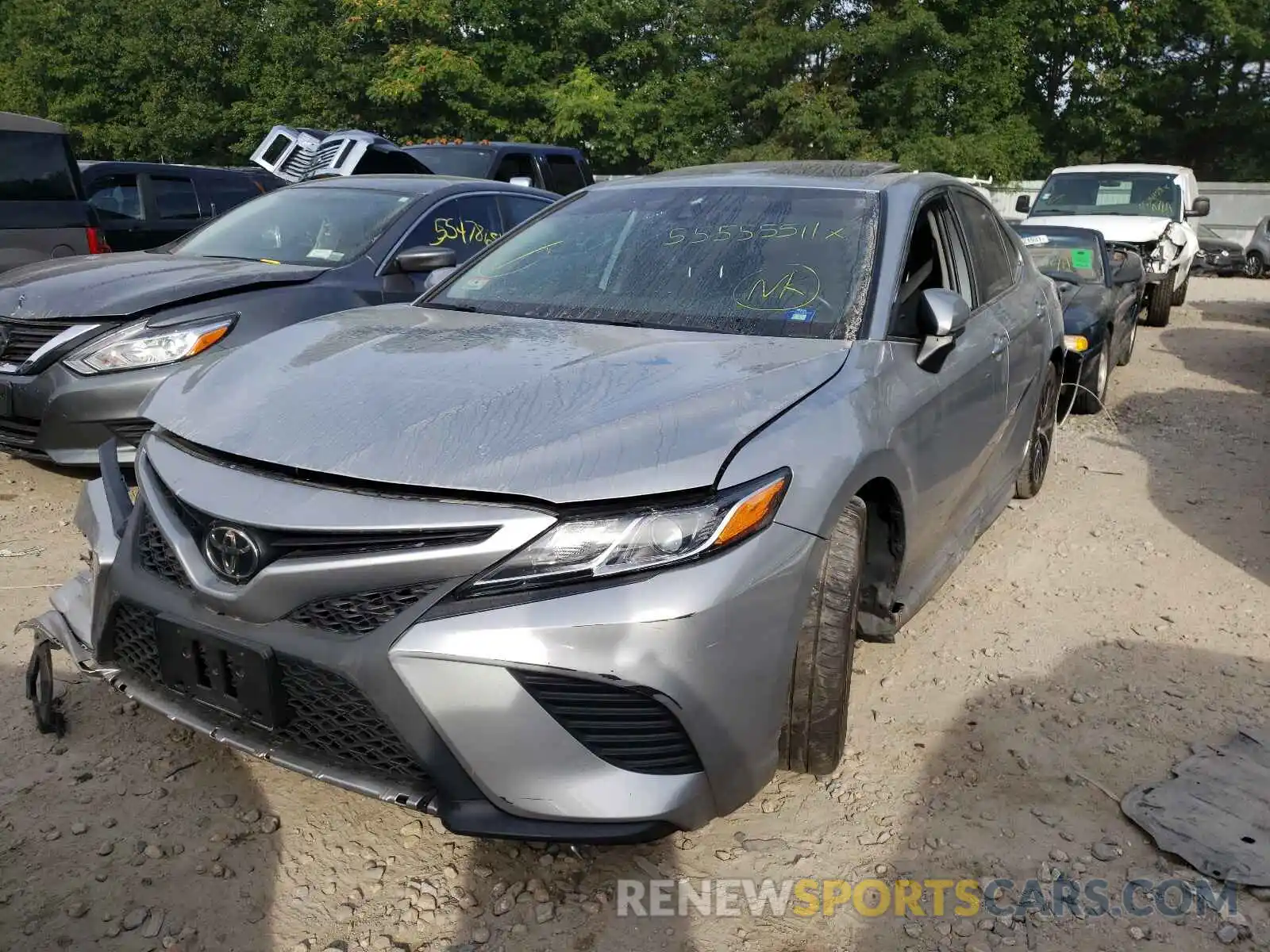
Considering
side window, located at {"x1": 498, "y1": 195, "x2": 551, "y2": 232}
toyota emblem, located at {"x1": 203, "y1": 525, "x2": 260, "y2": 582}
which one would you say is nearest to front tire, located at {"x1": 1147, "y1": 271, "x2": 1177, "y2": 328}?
side window, located at {"x1": 498, "y1": 195, "x2": 551, "y2": 232}

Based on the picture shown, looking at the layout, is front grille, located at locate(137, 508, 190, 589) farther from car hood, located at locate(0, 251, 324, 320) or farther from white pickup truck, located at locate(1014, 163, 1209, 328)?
white pickup truck, located at locate(1014, 163, 1209, 328)

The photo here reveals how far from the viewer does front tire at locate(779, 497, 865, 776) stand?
8.02 feet

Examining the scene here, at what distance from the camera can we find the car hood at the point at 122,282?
4.50 m

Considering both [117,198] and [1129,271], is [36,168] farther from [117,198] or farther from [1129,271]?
[1129,271]

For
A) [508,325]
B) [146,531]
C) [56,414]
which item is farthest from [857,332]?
[56,414]

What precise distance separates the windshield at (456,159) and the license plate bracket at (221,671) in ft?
28.8

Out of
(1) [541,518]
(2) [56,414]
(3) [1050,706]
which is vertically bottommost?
(3) [1050,706]

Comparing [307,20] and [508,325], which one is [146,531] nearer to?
[508,325]

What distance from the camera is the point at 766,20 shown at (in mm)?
27656

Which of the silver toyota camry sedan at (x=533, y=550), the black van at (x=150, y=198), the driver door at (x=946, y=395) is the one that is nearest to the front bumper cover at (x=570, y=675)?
the silver toyota camry sedan at (x=533, y=550)

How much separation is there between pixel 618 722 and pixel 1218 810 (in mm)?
1758

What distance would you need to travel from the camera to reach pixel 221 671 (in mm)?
2137

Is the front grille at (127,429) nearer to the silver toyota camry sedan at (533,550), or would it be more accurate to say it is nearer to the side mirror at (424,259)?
the side mirror at (424,259)

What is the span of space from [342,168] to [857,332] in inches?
260
